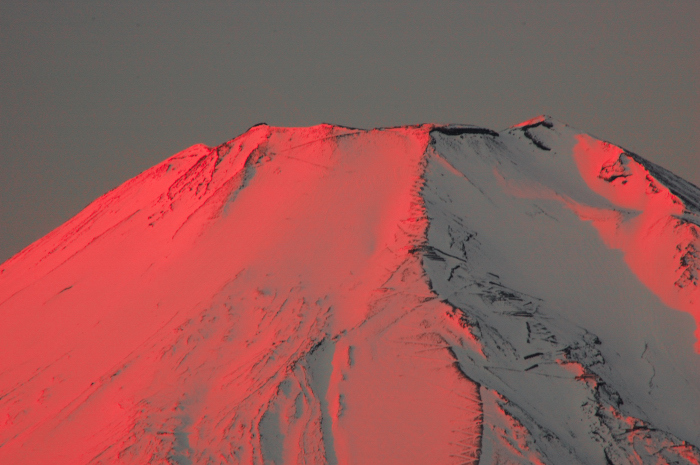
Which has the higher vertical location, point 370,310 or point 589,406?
point 370,310

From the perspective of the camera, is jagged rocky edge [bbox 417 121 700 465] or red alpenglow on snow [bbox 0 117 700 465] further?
red alpenglow on snow [bbox 0 117 700 465]

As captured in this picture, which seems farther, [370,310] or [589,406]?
[370,310]

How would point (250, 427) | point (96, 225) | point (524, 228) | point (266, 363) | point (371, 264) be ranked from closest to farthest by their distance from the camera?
1. point (250, 427)
2. point (266, 363)
3. point (371, 264)
4. point (524, 228)
5. point (96, 225)

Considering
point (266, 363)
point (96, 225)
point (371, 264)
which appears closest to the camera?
point (266, 363)

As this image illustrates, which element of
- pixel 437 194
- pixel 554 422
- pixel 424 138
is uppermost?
pixel 424 138

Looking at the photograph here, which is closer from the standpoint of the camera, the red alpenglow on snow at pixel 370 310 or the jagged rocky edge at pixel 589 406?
the jagged rocky edge at pixel 589 406

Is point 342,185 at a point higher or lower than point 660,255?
higher

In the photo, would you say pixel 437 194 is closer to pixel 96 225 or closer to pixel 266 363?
pixel 266 363

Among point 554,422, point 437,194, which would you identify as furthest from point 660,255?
point 554,422
